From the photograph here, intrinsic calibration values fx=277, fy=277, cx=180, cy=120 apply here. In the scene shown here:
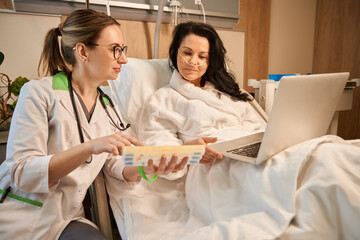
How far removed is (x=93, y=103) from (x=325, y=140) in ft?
3.12

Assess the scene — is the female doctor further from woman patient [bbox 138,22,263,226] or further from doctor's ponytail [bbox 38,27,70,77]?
woman patient [bbox 138,22,263,226]

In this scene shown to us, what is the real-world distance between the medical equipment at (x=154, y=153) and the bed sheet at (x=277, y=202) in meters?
0.24

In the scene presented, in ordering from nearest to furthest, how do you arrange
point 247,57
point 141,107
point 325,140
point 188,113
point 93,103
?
point 325,140 < point 93,103 < point 188,113 < point 141,107 < point 247,57

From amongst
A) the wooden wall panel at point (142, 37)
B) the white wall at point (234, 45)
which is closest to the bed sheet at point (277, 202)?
the wooden wall panel at point (142, 37)

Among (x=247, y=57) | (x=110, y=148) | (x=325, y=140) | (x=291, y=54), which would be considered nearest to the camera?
(x=110, y=148)

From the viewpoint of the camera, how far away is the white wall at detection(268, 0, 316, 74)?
319 centimetres

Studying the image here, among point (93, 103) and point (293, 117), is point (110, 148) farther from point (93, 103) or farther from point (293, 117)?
point (293, 117)

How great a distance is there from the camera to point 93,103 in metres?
1.24

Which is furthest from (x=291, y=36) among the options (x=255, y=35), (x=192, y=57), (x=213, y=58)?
(x=192, y=57)

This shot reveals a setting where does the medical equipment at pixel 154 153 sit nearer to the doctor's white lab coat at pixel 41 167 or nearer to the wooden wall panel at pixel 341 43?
the doctor's white lab coat at pixel 41 167

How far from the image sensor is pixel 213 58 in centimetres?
177

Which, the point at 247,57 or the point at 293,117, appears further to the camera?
the point at 247,57

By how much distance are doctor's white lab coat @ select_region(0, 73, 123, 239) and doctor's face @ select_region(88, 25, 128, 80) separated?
0.14 m

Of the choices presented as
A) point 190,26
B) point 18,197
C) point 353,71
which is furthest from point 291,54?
point 18,197
